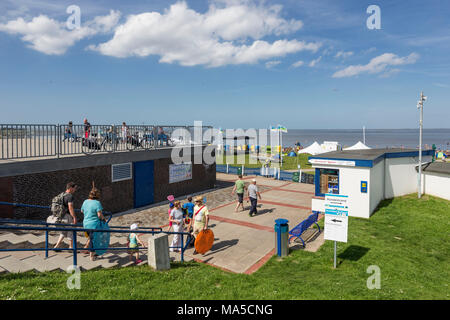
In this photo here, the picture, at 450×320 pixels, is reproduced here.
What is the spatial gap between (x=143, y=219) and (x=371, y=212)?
34.9ft

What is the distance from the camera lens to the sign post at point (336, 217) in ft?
26.6

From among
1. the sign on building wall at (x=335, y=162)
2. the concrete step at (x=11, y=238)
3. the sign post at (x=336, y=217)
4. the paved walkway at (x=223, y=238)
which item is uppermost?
the sign on building wall at (x=335, y=162)

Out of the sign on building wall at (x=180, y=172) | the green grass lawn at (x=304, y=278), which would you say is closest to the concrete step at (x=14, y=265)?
the green grass lawn at (x=304, y=278)

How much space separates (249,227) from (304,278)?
4.90 m

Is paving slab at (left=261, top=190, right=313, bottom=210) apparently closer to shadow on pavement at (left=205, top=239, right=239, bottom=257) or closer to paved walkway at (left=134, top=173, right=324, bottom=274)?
paved walkway at (left=134, top=173, right=324, bottom=274)

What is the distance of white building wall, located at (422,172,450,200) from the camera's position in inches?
610

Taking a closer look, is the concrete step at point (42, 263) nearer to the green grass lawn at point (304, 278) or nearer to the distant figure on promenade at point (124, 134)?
the green grass lawn at point (304, 278)

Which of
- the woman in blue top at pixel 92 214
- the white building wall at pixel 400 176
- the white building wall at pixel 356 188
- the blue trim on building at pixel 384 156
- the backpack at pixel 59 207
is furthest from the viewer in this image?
the white building wall at pixel 400 176

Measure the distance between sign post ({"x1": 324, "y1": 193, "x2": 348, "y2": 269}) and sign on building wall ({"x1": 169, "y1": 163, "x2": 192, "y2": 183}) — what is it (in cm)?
1105

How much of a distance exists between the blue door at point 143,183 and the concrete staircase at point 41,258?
21.3ft

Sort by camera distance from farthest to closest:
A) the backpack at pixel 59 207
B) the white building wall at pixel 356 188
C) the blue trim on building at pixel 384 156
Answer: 1. the white building wall at pixel 356 188
2. the blue trim on building at pixel 384 156
3. the backpack at pixel 59 207

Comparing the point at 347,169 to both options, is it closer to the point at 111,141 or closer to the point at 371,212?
the point at 371,212

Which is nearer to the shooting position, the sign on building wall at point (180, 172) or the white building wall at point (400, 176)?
the white building wall at point (400, 176)
